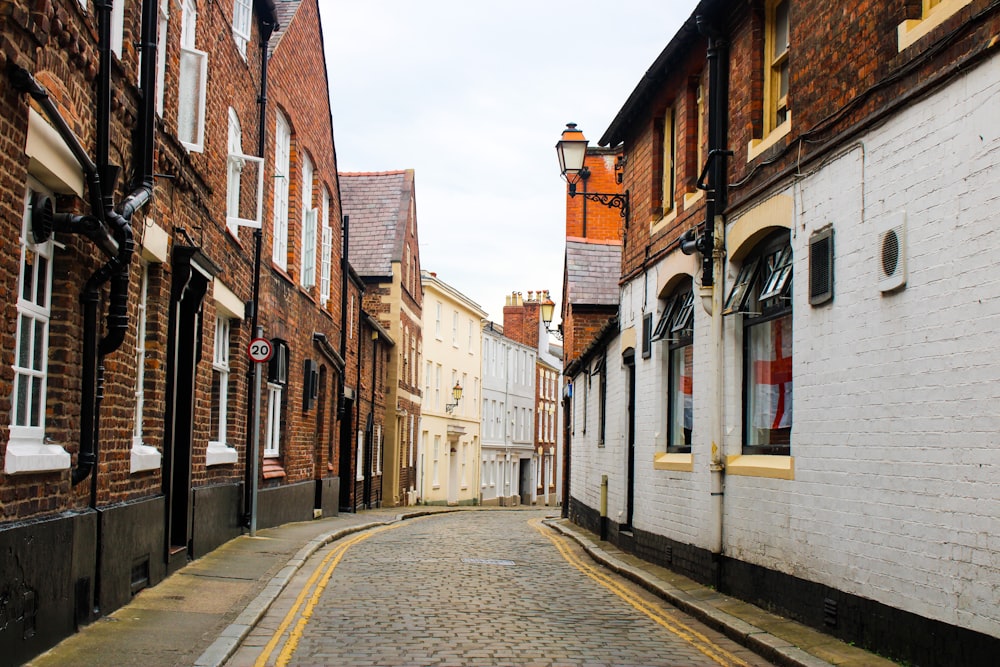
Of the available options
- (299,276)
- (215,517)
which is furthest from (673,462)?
(299,276)

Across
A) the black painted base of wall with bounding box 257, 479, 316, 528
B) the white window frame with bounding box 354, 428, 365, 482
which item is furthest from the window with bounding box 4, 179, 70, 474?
the white window frame with bounding box 354, 428, 365, 482

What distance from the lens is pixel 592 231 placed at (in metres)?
29.6

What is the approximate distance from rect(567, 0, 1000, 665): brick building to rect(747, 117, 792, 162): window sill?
0.07 m

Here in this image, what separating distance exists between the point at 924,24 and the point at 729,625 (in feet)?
16.2

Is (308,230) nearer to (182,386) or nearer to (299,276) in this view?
(299,276)

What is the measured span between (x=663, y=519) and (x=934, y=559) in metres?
7.08

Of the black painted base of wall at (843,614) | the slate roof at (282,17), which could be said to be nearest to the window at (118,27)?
the black painted base of wall at (843,614)

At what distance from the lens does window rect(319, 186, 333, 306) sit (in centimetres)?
2392

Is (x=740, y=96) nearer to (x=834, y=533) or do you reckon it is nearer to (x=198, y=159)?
(x=834, y=533)

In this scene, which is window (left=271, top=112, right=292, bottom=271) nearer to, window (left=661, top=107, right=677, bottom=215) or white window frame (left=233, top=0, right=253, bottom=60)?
white window frame (left=233, top=0, right=253, bottom=60)

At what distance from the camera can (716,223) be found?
12.5 m

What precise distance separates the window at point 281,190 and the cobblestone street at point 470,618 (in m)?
5.98

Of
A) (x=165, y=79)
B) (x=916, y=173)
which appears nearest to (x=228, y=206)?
(x=165, y=79)

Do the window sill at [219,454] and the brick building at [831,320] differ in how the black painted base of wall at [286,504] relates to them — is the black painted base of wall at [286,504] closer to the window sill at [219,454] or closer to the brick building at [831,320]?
the window sill at [219,454]
